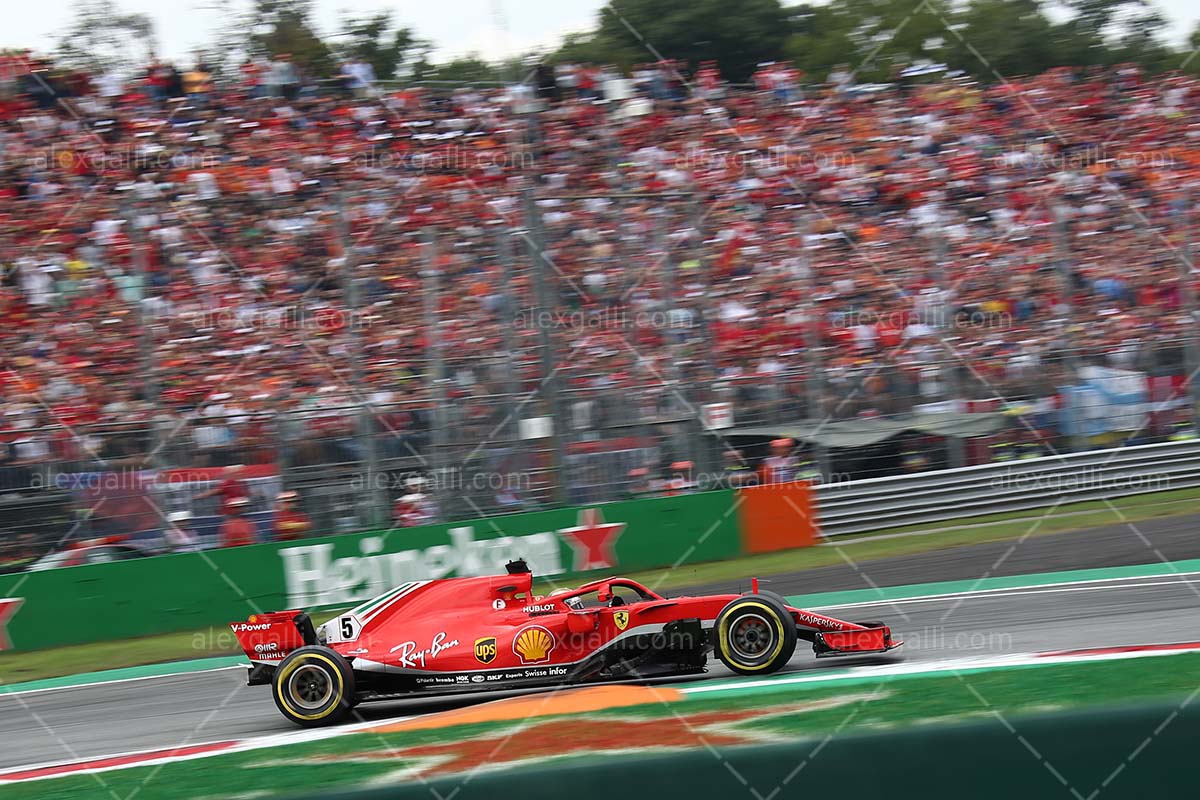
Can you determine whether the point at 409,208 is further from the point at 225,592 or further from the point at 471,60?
the point at 225,592

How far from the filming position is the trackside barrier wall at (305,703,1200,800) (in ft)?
14.6

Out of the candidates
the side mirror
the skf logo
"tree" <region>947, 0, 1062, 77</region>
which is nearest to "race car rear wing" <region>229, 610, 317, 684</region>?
the skf logo

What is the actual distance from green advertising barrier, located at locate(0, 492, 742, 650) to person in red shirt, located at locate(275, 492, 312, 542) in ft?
0.32

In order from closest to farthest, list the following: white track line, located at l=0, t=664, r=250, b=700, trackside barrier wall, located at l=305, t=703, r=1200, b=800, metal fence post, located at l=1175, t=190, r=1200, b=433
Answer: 1. trackside barrier wall, located at l=305, t=703, r=1200, b=800
2. white track line, located at l=0, t=664, r=250, b=700
3. metal fence post, located at l=1175, t=190, r=1200, b=433

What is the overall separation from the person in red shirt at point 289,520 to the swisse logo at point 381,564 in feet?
0.46

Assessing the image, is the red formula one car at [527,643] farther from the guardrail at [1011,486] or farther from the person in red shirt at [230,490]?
the guardrail at [1011,486]

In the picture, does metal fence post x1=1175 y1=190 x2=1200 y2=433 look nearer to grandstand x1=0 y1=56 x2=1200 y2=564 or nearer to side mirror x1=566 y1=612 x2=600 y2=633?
grandstand x1=0 y1=56 x2=1200 y2=564

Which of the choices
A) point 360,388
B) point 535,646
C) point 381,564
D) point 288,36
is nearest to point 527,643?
point 535,646

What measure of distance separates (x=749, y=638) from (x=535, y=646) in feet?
4.12

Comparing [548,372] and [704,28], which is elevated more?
[704,28]

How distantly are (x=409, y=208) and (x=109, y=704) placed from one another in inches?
304

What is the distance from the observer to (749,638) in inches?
290

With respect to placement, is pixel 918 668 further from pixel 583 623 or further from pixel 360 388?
pixel 360 388

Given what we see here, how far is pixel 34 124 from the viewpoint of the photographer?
15148 millimetres
